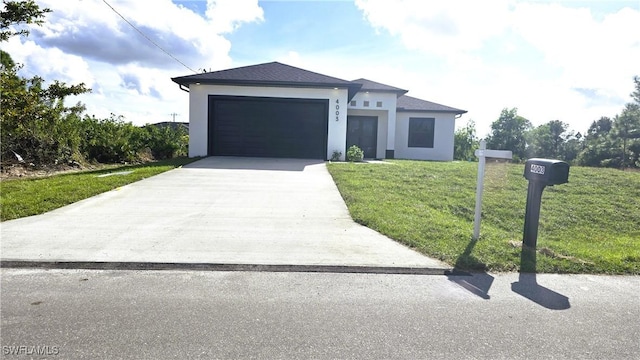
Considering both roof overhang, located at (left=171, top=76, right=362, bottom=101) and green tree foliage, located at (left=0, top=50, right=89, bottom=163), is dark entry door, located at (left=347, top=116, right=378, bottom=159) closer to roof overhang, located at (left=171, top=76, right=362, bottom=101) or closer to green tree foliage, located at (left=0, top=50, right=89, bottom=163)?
roof overhang, located at (left=171, top=76, right=362, bottom=101)

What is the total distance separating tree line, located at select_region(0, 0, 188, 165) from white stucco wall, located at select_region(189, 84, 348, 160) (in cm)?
274

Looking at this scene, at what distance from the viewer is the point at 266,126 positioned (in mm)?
16766

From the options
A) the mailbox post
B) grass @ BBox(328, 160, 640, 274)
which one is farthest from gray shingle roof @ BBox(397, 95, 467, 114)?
the mailbox post

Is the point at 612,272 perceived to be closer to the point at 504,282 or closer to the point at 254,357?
the point at 504,282

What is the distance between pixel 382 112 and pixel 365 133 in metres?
1.52

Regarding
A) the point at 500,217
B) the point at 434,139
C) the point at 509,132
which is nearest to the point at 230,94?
the point at 500,217

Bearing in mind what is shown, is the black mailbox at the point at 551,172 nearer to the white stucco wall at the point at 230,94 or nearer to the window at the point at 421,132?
the white stucco wall at the point at 230,94

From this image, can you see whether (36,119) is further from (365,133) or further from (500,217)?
(365,133)

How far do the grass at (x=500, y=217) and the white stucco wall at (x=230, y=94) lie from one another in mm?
4902

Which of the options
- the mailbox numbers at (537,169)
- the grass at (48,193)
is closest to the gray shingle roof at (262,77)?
the grass at (48,193)

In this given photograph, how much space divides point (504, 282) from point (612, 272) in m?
1.51

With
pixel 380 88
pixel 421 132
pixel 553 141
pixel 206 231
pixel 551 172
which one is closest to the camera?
pixel 551 172

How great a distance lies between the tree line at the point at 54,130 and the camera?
9.95 m

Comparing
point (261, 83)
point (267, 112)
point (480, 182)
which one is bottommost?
point (480, 182)
